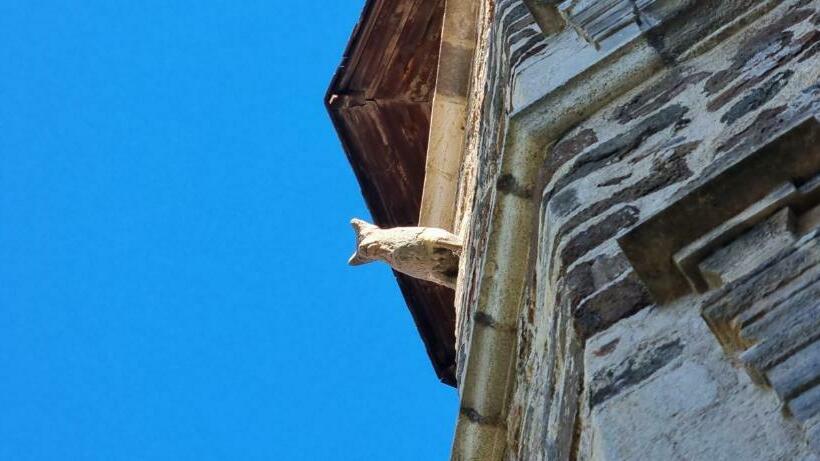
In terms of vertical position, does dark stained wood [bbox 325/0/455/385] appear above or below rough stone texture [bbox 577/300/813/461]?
above

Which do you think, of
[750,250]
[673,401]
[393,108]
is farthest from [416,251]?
[673,401]

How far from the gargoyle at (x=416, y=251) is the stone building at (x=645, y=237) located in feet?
1.73

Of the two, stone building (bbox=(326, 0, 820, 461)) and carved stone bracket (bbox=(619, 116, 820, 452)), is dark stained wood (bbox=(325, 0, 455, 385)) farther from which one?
carved stone bracket (bbox=(619, 116, 820, 452))

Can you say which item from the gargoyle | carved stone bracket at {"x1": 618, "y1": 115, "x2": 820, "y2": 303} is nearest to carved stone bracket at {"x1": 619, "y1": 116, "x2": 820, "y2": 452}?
carved stone bracket at {"x1": 618, "y1": 115, "x2": 820, "y2": 303}

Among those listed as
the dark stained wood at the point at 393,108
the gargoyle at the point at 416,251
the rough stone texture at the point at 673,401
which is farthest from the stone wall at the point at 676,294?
the dark stained wood at the point at 393,108

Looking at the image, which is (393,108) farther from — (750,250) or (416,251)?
(750,250)

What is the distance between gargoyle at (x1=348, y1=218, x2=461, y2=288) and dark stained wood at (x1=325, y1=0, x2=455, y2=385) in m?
1.01

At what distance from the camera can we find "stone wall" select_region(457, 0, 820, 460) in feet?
8.52

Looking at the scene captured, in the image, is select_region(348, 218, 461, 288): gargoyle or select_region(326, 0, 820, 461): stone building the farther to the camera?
select_region(348, 218, 461, 288): gargoyle

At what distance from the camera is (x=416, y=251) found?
6.79 metres

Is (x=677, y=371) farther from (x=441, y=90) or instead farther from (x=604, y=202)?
(x=441, y=90)

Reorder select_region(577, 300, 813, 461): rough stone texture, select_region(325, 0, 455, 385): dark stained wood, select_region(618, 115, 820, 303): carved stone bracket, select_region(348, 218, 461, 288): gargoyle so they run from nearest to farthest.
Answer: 1. select_region(577, 300, 813, 461): rough stone texture
2. select_region(618, 115, 820, 303): carved stone bracket
3. select_region(348, 218, 461, 288): gargoyle
4. select_region(325, 0, 455, 385): dark stained wood

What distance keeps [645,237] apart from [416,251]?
377cm

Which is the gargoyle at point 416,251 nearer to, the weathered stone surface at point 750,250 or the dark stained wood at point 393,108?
the dark stained wood at point 393,108
